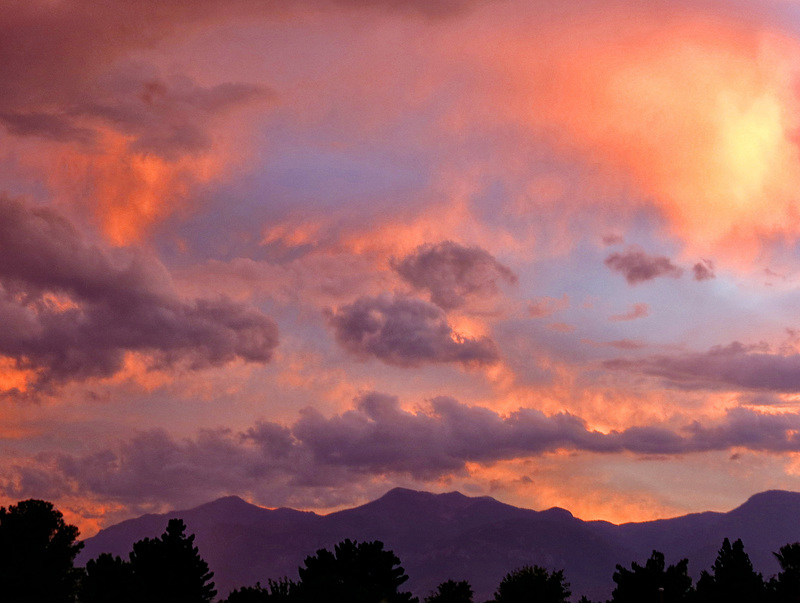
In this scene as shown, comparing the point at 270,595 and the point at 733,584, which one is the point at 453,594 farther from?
the point at 733,584

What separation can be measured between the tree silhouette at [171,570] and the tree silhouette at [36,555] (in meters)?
10.8

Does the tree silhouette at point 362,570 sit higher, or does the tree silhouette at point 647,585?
the tree silhouette at point 362,570

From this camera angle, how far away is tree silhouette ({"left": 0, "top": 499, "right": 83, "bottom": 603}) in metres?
125

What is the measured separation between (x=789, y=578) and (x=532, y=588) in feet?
133

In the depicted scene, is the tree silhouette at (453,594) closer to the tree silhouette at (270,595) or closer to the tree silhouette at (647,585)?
the tree silhouette at (270,595)

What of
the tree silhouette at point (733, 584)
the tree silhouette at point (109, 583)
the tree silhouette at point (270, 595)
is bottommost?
the tree silhouette at point (733, 584)

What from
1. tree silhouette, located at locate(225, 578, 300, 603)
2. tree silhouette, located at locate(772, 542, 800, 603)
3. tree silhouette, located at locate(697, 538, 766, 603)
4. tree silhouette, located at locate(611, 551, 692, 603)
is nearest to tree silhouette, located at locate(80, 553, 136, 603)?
tree silhouette, located at locate(225, 578, 300, 603)

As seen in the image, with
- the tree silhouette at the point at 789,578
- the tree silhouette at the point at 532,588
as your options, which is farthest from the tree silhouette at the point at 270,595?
the tree silhouette at the point at 789,578

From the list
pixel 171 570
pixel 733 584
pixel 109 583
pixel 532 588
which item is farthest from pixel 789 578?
pixel 109 583

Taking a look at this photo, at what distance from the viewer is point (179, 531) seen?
488 feet

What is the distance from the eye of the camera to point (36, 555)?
138 metres

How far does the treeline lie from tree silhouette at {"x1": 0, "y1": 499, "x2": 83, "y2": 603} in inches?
6.7

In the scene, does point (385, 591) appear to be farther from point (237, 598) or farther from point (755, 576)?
point (755, 576)

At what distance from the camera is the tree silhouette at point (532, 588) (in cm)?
14538
